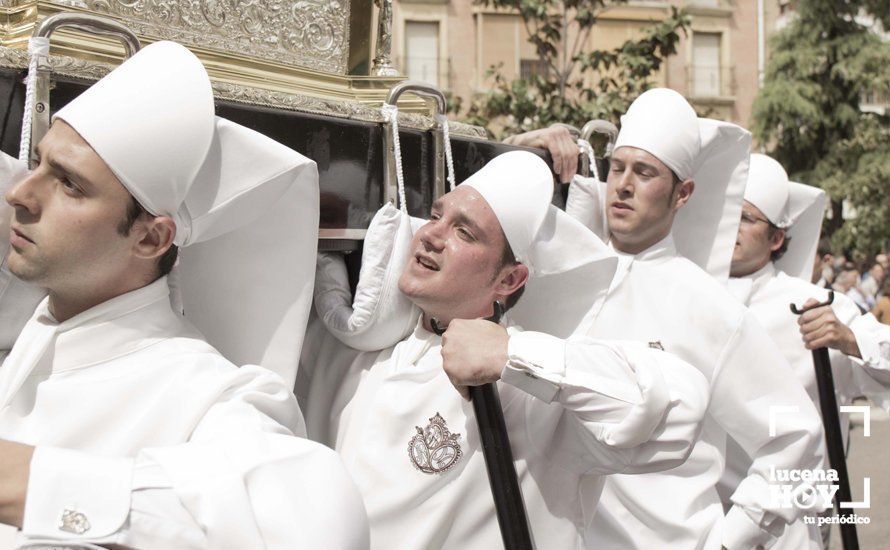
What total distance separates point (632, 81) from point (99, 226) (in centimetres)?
678

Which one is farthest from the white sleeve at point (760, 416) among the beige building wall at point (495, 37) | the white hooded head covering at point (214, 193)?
the beige building wall at point (495, 37)

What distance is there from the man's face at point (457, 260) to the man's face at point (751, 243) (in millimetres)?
2125

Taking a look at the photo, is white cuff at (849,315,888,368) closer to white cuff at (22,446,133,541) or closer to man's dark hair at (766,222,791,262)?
man's dark hair at (766,222,791,262)

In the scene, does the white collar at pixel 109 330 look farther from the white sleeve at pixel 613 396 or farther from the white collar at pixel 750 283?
the white collar at pixel 750 283

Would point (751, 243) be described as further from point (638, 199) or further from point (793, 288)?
point (638, 199)

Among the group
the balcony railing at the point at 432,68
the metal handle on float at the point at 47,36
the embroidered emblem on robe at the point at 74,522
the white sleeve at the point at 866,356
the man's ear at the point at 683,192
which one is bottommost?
the white sleeve at the point at 866,356

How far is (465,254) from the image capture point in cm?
246

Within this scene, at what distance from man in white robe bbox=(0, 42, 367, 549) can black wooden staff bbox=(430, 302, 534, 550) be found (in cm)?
47

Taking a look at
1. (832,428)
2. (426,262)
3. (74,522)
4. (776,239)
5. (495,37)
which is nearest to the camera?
(74,522)

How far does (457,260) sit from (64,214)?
38.5 inches

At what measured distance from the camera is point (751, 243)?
173 inches

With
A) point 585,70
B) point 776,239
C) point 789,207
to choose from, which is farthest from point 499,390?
point 585,70

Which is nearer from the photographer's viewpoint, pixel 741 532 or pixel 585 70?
pixel 741 532

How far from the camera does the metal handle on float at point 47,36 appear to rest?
174 centimetres
